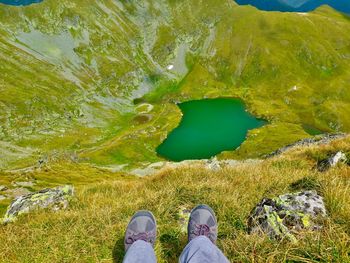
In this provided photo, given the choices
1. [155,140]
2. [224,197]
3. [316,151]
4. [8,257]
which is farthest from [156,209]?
[155,140]

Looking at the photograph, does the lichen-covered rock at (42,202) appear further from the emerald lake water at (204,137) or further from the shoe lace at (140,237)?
the emerald lake water at (204,137)

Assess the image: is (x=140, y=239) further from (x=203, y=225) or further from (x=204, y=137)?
(x=204, y=137)

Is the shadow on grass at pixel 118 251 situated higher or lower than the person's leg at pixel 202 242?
lower

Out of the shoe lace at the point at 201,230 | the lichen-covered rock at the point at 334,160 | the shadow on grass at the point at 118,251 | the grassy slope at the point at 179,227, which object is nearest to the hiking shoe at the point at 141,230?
the grassy slope at the point at 179,227

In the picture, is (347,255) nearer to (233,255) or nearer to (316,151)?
(233,255)

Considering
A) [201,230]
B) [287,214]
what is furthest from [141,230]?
[287,214]

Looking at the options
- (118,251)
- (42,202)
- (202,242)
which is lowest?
(42,202)
